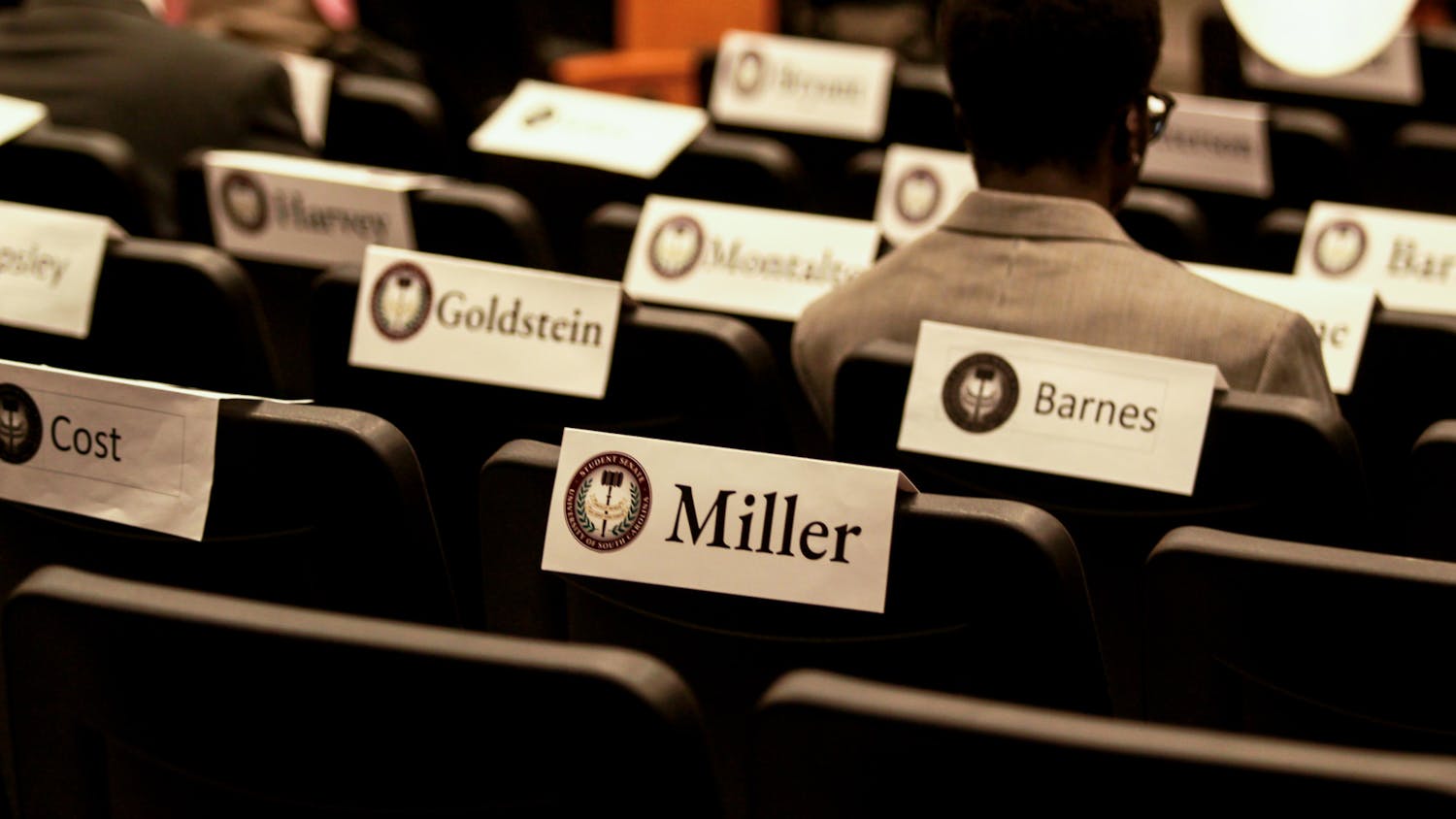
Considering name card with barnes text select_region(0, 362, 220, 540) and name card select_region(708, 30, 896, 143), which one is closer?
name card with barnes text select_region(0, 362, 220, 540)

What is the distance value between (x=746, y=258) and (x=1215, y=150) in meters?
1.25

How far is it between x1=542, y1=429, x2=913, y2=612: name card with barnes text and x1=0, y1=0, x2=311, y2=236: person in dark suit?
6.39 ft

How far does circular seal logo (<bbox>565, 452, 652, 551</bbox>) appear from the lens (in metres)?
1.17

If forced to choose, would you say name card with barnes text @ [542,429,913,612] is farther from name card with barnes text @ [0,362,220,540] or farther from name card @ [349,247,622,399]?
name card @ [349,247,622,399]

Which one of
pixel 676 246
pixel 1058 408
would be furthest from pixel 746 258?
pixel 1058 408

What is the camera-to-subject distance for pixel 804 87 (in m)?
3.37

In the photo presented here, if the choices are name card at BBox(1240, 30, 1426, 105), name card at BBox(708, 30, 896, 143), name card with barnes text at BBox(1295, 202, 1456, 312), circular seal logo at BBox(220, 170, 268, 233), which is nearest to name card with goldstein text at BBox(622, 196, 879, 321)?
circular seal logo at BBox(220, 170, 268, 233)

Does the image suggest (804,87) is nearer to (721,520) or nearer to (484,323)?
(484,323)

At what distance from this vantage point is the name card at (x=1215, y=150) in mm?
2900

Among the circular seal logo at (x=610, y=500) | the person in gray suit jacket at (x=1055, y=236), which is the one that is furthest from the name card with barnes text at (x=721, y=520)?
Answer: the person in gray suit jacket at (x=1055, y=236)

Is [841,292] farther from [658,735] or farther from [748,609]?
[658,735]

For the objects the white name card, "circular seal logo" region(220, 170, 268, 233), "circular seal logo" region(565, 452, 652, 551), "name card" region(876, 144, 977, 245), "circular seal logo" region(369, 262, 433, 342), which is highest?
"name card" region(876, 144, 977, 245)

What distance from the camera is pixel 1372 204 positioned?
3051 mm

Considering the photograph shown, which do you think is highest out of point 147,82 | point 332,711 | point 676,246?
point 147,82
